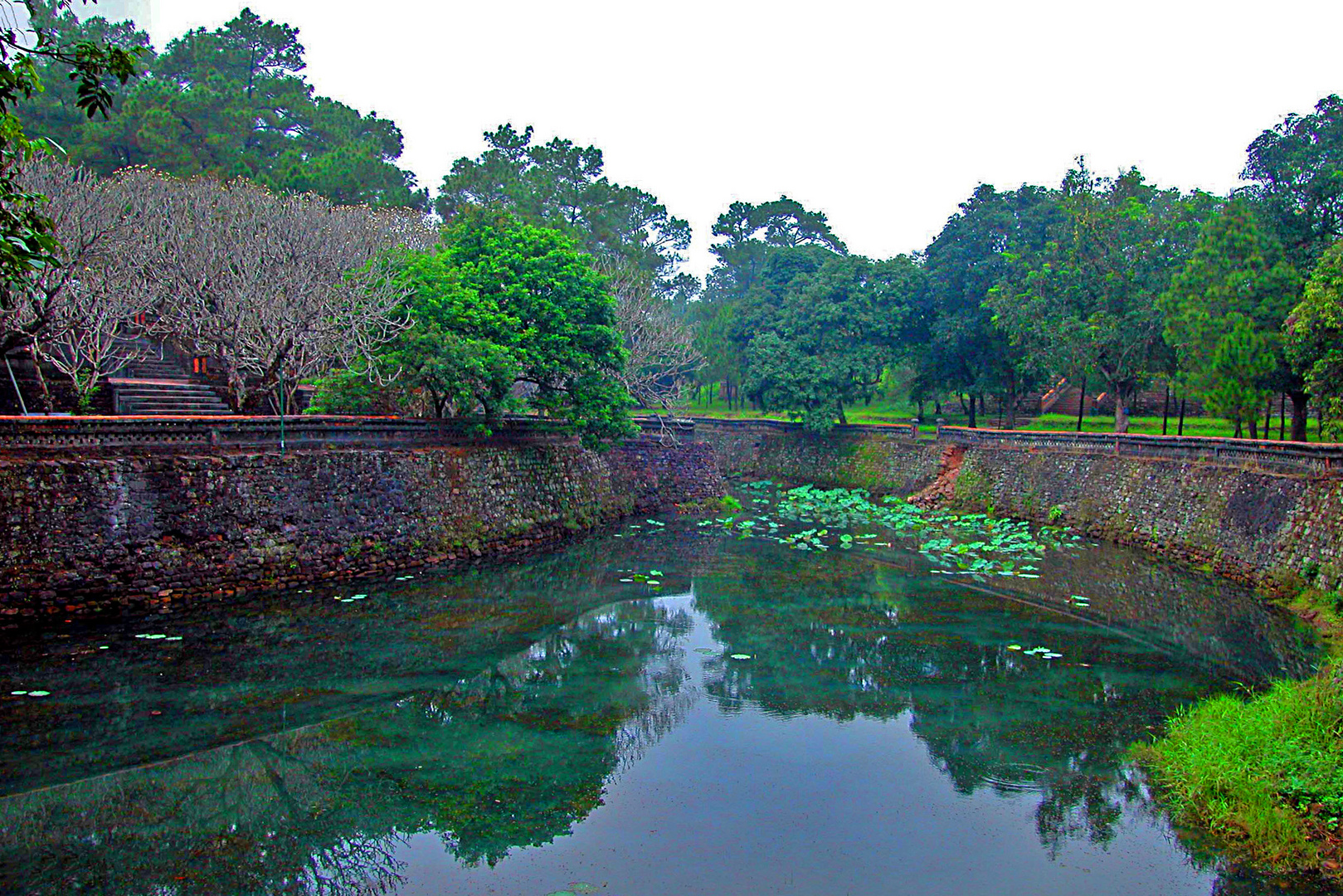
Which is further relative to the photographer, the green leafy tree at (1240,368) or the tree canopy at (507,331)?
the green leafy tree at (1240,368)

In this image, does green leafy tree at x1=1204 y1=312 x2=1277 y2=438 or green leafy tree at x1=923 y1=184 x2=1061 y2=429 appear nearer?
green leafy tree at x1=1204 y1=312 x2=1277 y2=438

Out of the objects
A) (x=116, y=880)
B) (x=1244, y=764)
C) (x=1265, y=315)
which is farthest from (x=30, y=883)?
(x=1265, y=315)

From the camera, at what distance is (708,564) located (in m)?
24.4

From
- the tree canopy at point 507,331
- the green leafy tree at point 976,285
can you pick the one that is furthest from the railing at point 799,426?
the tree canopy at point 507,331

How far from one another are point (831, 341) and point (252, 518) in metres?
30.3

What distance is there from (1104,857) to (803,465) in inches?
1432

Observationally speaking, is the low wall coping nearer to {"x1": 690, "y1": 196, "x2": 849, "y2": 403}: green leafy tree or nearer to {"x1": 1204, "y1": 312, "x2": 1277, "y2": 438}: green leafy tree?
{"x1": 1204, "y1": 312, "x2": 1277, "y2": 438}: green leafy tree

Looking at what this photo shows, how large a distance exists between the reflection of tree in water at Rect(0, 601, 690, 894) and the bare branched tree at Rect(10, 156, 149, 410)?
35.2 feet

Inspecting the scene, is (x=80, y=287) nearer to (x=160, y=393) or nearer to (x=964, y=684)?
(x=160, y=393)

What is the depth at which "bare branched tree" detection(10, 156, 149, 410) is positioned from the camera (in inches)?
718

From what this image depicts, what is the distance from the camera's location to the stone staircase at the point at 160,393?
23453 mm

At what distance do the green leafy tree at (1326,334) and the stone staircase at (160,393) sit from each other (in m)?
27.0

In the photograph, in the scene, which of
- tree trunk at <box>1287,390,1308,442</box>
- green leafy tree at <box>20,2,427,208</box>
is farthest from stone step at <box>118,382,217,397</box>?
tree trunk at <box>1287,390,1308,442</box>

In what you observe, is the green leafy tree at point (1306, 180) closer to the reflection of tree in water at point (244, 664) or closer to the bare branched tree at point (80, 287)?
the reflection of tree in water at point (244, 664)
